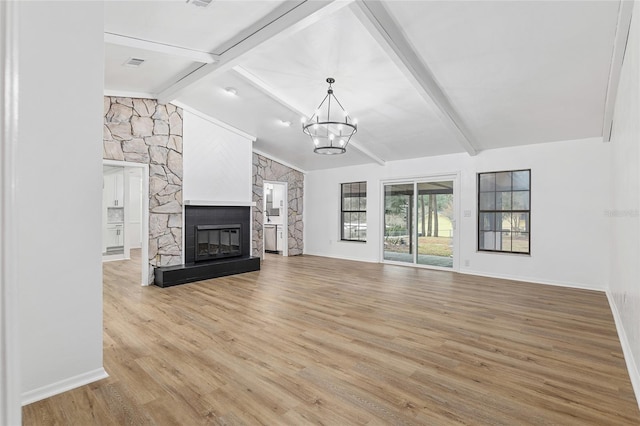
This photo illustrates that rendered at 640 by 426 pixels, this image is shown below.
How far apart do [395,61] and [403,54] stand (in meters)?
0.12

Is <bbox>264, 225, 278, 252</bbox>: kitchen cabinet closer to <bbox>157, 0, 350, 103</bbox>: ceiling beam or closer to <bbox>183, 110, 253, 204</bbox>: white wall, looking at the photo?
<bbox>183, 110, 253, 204</bbox>: white wall

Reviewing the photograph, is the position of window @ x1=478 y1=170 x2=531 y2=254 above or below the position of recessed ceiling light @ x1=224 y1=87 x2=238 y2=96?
below

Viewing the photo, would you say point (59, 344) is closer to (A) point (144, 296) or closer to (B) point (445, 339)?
(A) point (144, 296)

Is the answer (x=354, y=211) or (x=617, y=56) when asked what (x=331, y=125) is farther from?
(x=354, y=211)

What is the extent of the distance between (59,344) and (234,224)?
4.47 m

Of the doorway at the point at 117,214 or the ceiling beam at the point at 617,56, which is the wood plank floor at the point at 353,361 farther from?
the doorway at the point at 117,214

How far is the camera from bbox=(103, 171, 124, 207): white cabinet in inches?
344

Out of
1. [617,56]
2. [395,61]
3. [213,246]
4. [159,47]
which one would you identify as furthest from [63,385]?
[617,56]

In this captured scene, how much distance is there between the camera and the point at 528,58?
143 inches

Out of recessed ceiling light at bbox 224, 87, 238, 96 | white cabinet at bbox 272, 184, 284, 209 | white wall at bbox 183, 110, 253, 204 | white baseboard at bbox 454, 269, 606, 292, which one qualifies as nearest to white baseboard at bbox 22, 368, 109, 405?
white wall at bbox 183, 110, 253, 204

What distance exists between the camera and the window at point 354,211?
834 cm

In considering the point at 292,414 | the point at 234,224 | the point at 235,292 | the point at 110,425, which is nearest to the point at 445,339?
the point at 292,414

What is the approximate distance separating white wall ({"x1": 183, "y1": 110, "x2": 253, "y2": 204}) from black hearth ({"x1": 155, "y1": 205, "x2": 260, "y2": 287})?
280mm

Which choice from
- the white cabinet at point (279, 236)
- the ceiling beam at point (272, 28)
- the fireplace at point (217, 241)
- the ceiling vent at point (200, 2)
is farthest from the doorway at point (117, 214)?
the ceiling vent at point (200, 2)
